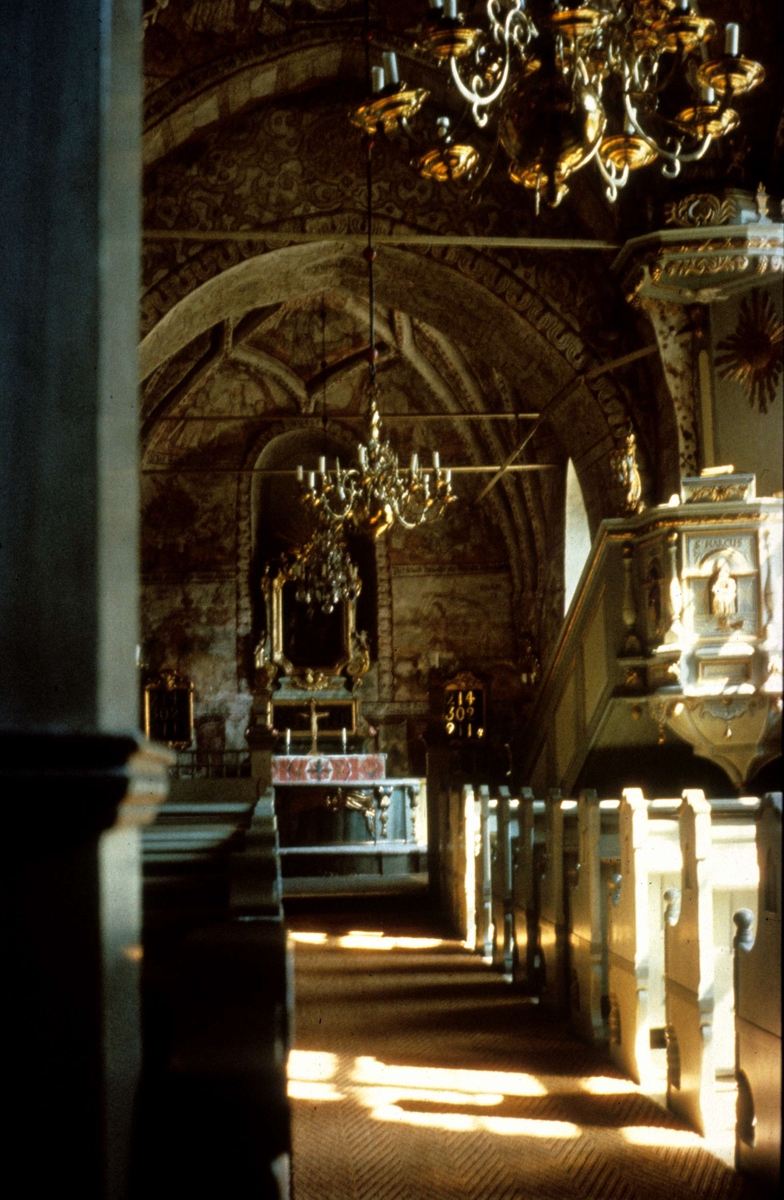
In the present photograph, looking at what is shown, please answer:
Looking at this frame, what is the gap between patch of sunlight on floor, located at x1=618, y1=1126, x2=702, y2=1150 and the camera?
3.91 meters

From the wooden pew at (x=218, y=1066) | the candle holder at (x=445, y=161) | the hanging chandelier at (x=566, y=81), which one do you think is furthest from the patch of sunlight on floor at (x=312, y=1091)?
the candle holder at (x=445, y=161)

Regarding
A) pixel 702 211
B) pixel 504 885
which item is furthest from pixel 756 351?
pixel 504 885

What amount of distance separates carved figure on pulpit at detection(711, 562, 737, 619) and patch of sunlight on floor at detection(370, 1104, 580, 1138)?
516 cm

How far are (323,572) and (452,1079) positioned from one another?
14.0 metres

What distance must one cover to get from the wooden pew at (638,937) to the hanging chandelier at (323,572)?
12.6 metres

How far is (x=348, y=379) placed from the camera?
1970cm

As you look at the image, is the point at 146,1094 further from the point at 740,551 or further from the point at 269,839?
the point at 740,551

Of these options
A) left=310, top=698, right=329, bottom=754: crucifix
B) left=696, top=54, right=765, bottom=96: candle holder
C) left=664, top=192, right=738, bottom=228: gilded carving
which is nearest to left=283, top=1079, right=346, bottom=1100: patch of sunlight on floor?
left=696, top=54, right=765, bottom=96: candle holder

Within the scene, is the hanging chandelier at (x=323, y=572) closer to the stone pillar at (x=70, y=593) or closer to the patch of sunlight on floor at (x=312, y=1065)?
the patch of sunlight on floor at (x=312, y=1065)

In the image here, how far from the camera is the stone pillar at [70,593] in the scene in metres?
1.19

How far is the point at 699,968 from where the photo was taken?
4.19 metres

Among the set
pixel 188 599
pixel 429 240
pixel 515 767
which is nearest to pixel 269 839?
pixel 429 240

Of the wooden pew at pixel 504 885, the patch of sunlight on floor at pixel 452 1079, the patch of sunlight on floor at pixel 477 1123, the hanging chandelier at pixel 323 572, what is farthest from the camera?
the hanging chandelier at pixel 323 572

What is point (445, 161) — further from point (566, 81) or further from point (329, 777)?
point (329, 777)
